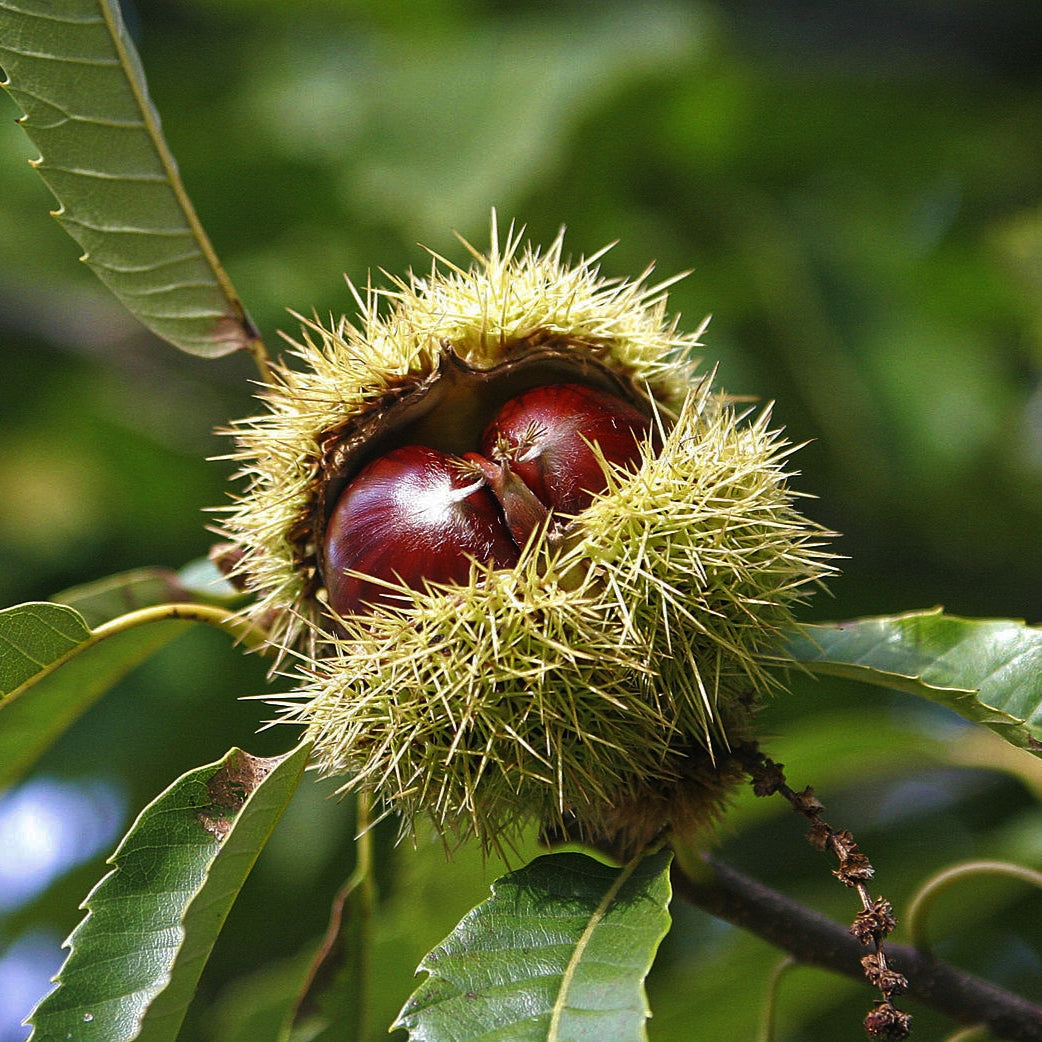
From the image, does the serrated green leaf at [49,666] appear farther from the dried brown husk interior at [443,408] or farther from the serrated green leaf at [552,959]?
the serrated green leaf at [552,959]

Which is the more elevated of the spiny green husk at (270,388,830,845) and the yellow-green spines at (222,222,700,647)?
the yellow-green spines at (222,222,700,647)

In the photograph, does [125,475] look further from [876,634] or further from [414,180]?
[876,634]

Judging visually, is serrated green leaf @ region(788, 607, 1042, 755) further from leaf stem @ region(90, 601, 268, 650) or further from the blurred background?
the blurred background

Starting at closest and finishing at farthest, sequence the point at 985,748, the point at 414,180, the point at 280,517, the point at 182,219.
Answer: the point at 280,517, the point at 182,219, the point at 985,748, the point at 414,180

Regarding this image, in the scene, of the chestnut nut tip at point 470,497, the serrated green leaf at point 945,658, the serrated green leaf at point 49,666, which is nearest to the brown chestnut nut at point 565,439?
the chestnut nut tip at point 470,497

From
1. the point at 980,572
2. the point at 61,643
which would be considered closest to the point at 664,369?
the point at 61,643

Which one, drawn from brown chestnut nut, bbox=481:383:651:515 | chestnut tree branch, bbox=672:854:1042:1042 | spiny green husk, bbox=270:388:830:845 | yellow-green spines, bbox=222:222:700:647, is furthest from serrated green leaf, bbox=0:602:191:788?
chestnut tree branch, bbox=672:854:1042:1042
